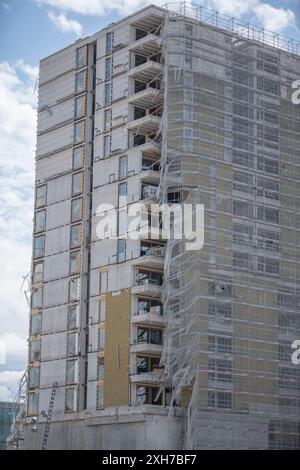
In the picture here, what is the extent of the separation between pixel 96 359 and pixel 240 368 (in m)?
9.64

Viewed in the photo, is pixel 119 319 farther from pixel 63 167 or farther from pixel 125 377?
pixel 63 167

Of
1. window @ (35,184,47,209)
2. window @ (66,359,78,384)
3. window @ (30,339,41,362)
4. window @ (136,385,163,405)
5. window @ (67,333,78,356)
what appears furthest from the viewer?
Result: window @ (35,184,47,209)

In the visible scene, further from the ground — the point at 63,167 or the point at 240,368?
the point at 63,167

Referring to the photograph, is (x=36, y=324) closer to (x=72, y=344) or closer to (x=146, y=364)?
(x=72, y=344)

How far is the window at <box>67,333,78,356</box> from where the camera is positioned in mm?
70688

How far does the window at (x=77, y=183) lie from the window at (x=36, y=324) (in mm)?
8978

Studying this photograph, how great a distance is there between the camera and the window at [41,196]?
250 ft

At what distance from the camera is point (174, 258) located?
6475 centimetres

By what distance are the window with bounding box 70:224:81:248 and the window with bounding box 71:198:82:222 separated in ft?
1.85

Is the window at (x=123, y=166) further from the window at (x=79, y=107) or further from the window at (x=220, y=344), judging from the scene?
the window at (x=220, y=344)

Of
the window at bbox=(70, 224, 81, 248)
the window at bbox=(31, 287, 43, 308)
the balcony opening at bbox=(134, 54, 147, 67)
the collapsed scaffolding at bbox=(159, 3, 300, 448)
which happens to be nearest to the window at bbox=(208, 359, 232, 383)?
the collapsed scaffolding at bbox=(159, 3, 300, 448)

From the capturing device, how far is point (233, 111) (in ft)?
225

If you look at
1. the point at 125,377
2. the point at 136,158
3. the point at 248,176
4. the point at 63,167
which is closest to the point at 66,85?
the point at 63,167

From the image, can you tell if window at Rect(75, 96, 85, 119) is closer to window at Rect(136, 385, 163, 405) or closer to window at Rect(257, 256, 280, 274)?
window at Rect(257, 256, 280, 274)
